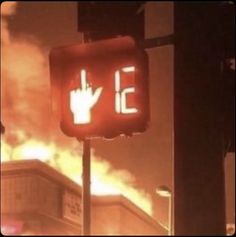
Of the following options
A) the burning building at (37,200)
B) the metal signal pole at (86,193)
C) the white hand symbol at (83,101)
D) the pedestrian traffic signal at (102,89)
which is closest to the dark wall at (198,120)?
the pedestrian traffic signal at (102,89)

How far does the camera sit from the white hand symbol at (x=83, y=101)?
294 centimetres

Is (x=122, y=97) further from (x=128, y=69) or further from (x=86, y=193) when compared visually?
(x=86, y=193)

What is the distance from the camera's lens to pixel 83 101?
2.94 m

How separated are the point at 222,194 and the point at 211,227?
0.15m

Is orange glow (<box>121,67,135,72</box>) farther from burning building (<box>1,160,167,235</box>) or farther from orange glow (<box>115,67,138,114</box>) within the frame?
burning building (<box>1,160,167,235</box>)

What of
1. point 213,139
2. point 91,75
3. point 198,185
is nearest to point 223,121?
point 213,139

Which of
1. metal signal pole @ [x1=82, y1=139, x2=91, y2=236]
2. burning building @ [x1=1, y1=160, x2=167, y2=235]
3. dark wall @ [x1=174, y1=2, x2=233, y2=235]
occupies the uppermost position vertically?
dark wall @ [x1=174, y1=2, x2=233, y2=235]

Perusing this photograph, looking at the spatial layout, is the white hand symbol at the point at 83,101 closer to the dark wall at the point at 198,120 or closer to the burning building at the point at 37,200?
the dark wall at the point at 198,120

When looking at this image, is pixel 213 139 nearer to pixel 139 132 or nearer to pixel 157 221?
pixel 139 132

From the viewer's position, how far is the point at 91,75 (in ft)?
9.78

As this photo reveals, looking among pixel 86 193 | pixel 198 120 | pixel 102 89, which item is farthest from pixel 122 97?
pixel 86 193

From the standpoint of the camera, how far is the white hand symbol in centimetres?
294

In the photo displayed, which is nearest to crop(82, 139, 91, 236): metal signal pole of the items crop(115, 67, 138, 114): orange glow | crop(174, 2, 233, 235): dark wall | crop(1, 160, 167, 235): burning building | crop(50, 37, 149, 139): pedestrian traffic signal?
crop(50, 37, 149, 139): pedestrian traffic signal

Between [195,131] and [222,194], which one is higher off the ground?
[195,131]
